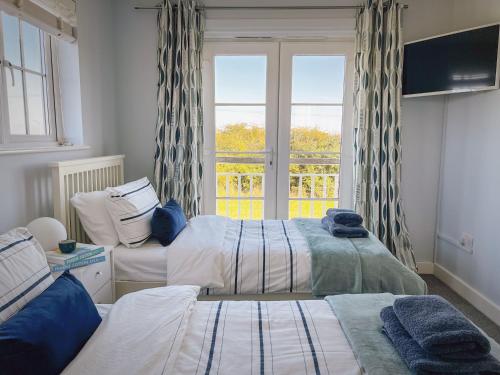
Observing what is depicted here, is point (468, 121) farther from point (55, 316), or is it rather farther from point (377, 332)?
point (55, 316)

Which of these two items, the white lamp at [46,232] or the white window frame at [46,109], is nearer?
the white lamp at [46,232]

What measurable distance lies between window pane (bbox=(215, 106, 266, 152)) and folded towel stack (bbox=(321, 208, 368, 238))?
→ 4.06ft

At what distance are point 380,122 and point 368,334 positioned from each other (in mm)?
2393

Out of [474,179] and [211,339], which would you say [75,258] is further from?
[474,179]

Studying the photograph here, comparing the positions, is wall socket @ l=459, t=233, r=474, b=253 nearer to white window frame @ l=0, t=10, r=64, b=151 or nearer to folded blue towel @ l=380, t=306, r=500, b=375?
folded blue towel @ l=380, t=306, r=500, b=375

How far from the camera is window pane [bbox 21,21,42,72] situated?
228cm

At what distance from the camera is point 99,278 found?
1.96 m

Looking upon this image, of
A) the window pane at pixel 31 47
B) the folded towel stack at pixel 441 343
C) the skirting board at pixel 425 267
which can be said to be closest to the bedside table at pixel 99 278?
the window pane at pixel 31 47

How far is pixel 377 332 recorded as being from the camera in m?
1.27

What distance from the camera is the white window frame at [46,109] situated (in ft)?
6.67

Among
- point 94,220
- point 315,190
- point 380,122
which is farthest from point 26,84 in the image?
→ point 380,122

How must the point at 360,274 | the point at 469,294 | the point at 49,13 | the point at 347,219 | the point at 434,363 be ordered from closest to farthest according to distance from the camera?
the point at 434,363 → the point at 360,274 → the point at 49,13 → the point at 347,219 → the point at 469,294

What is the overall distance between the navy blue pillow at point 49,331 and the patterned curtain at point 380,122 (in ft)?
8.69

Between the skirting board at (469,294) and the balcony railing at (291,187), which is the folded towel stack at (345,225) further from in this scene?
the skirting board at (469,294)
